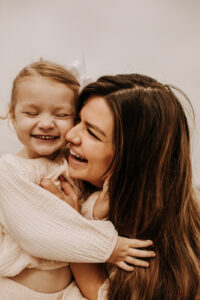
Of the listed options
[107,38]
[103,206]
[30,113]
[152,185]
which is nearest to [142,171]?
[152,185]

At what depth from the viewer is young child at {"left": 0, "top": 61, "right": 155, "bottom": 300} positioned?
84 cm

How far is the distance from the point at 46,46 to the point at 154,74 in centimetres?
72

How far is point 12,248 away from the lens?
933mm

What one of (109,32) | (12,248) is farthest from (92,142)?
(109,32)

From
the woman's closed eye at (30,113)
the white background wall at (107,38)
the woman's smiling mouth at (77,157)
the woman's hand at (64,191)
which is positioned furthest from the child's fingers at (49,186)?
the white background wall at (107,38)

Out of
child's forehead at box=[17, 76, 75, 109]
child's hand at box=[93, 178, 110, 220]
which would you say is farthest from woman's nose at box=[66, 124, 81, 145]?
child's hand at box=[93, 178, 110, 220]

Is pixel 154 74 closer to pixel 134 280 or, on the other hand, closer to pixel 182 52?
pixel 182 52

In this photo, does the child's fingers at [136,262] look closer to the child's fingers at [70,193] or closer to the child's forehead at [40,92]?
the child's fingers at [70,193]

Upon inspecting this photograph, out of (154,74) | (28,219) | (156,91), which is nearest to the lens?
(28,219)

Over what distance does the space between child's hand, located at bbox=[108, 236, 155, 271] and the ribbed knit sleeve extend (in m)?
0.05

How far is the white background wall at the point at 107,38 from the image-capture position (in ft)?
5.18

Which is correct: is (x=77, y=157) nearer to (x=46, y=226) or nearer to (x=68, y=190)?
(x=68, y=190)

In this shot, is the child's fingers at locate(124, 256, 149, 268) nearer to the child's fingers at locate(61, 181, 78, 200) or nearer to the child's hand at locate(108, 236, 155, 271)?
the child's hand at locate(108, 236, 155, 271)

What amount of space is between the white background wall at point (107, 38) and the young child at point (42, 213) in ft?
2.17
